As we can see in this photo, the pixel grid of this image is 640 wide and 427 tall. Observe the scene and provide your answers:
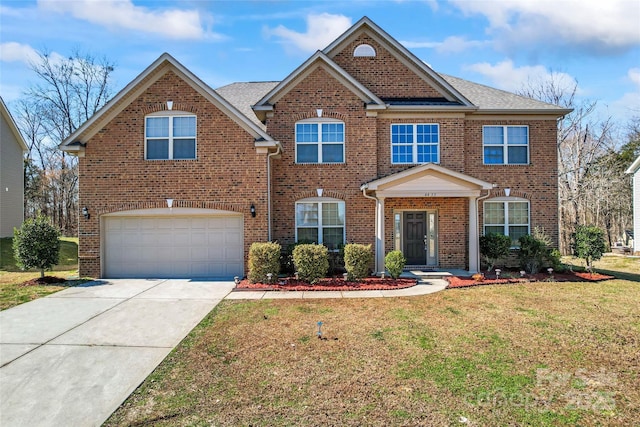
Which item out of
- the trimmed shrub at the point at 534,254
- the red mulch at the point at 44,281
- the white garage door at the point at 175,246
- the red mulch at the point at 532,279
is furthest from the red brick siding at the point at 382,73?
the red mulch at the point at 44,281

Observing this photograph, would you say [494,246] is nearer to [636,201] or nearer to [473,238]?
[473,238]

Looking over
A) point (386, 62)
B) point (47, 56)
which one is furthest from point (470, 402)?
point (47, 56)

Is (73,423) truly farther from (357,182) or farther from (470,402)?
(357,182)

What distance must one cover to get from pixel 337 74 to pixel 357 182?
3.87 m

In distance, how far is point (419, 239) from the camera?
1301 centimetres

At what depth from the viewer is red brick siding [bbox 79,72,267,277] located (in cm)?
1148

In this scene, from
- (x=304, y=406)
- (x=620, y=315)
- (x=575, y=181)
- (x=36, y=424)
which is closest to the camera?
(x=36, y=424)

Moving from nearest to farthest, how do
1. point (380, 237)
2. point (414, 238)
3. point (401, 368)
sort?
point (401, 368) < point (380, 237) < point (414, 238)

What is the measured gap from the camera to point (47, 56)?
94.0 ft

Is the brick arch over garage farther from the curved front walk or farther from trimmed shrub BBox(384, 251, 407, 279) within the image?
trimmed shrub BBox(384, 251, 407, 279)

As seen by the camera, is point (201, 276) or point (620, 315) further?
point (201, 276)

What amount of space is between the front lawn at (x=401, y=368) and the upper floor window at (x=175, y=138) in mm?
5969

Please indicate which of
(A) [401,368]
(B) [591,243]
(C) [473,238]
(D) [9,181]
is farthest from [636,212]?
(D) [9,181]

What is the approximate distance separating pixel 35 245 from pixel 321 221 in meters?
9.15
